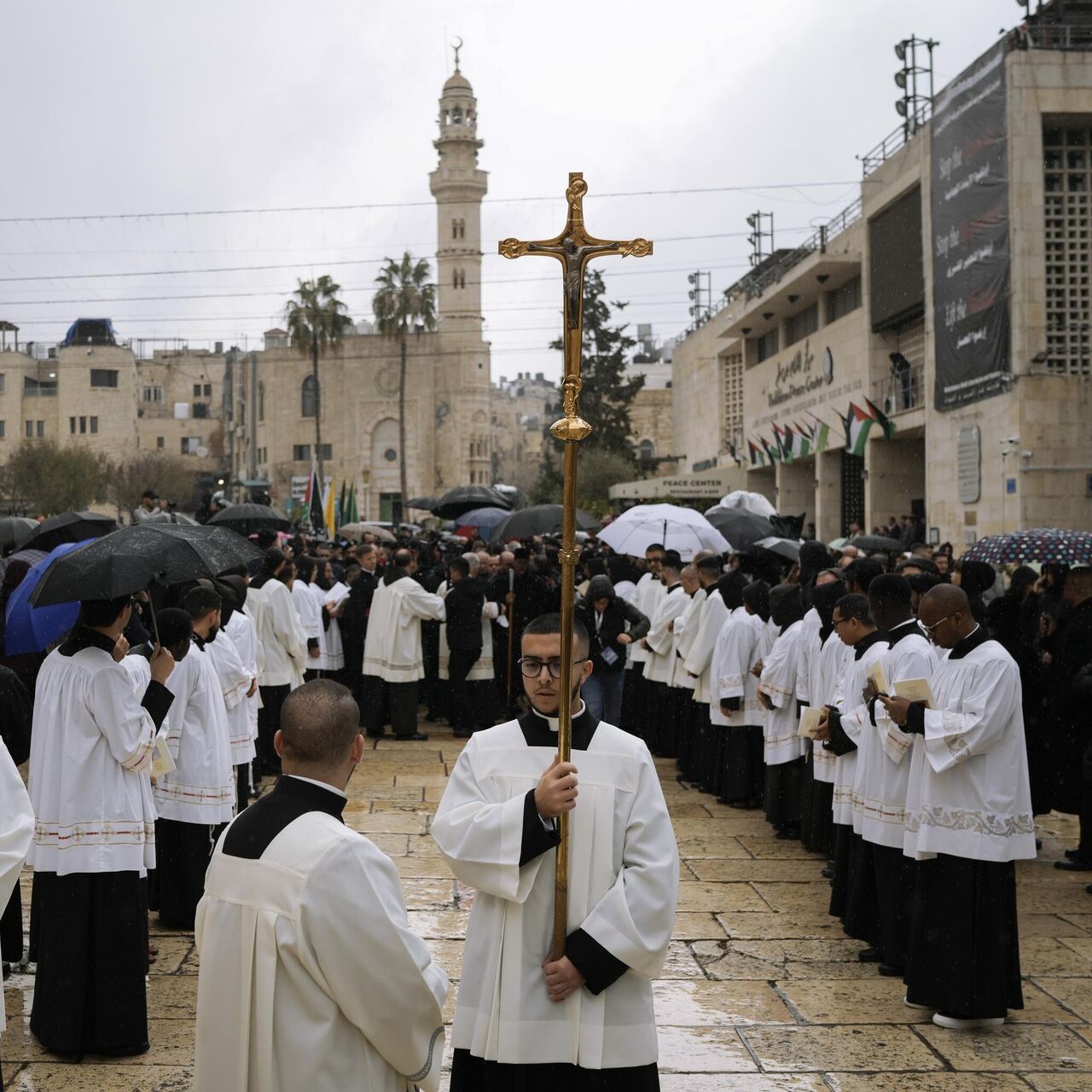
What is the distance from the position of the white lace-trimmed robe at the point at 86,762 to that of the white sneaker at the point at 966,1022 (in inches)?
131

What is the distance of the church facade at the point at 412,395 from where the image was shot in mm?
71125

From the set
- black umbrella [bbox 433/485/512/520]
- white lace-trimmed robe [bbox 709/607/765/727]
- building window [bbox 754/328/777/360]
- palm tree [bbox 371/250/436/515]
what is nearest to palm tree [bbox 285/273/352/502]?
palm tree [bbox 371/250/436/515]

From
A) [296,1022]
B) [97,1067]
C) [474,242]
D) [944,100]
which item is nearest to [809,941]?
[97,1067]

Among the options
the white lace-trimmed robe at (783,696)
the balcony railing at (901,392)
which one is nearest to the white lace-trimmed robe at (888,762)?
the white lace-trimmed robe at (783,696)

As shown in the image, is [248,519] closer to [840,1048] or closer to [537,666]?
[840,1048]

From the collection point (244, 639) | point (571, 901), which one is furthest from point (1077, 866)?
point (571, 901)

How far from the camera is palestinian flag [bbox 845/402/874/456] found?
29.4 m

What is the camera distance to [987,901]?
540 cm

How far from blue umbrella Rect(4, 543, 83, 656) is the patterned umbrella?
18.6 feet

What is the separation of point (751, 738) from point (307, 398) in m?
65.1

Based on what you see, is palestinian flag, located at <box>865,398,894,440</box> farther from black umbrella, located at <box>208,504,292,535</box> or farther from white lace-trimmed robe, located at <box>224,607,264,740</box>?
white lace-trimmed robe, located at <box>224,607,264,740</box>

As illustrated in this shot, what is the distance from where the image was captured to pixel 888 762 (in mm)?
6168

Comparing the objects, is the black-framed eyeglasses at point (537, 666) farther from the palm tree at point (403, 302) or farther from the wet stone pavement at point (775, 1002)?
the palm tree at point (403, 302)

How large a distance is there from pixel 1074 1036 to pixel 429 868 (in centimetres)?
388
